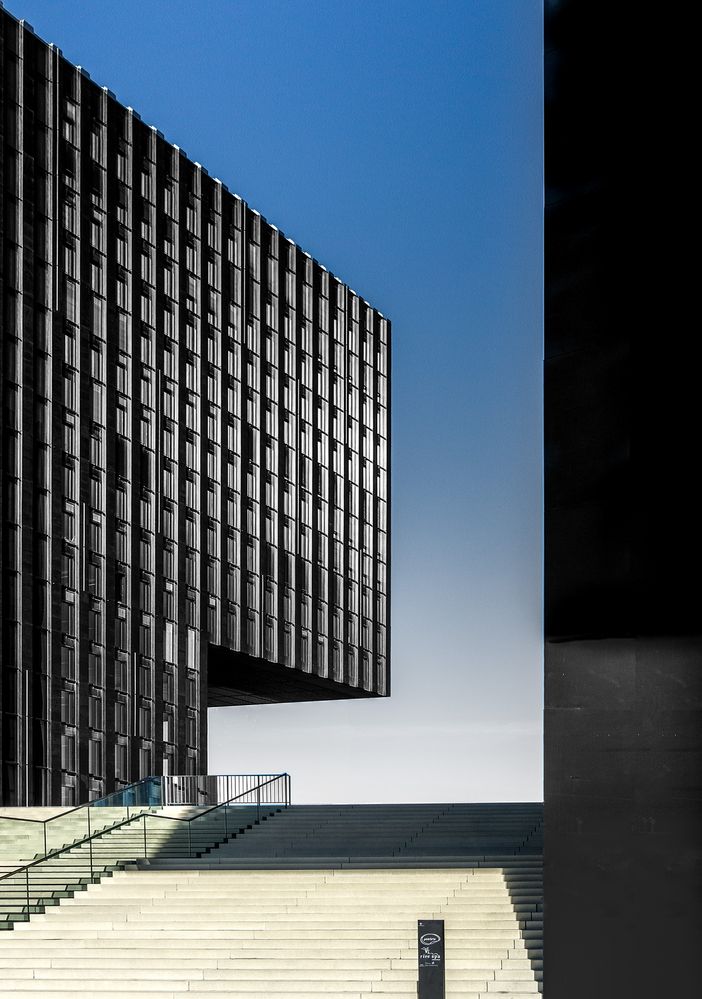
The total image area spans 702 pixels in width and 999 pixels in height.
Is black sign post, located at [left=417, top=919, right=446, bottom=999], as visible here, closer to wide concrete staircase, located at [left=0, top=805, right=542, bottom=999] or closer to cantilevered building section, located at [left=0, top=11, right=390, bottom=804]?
wide concrete staircase, located at [left=0, top=805, right=542, bottom=999]

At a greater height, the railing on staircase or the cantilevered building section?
the cantilevered building section

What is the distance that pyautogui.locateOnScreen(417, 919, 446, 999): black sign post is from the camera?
19094 mm

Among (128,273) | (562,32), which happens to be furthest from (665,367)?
(128,273)

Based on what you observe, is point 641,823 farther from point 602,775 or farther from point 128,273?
point 128,273

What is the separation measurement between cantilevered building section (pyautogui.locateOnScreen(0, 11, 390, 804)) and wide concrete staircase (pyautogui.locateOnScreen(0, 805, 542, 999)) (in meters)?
21.7

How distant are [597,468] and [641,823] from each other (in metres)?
3.69

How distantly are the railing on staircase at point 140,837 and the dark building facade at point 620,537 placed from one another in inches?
507

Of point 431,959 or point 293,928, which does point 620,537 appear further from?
point 293,928

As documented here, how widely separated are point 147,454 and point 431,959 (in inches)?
1483

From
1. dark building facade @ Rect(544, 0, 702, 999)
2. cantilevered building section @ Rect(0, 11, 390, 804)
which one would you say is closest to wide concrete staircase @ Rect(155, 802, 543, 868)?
dark building facade @ Rect(544, 0, 702, 999)

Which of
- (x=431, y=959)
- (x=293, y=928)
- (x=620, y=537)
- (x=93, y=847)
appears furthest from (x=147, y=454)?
(x=620, y=537)

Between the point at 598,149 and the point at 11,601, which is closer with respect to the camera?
the point at 598,149

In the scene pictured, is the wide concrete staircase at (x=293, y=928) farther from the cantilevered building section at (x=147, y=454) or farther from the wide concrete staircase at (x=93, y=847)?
the cantilevered building section at (x=147, y=454)

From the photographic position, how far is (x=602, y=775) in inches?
590
